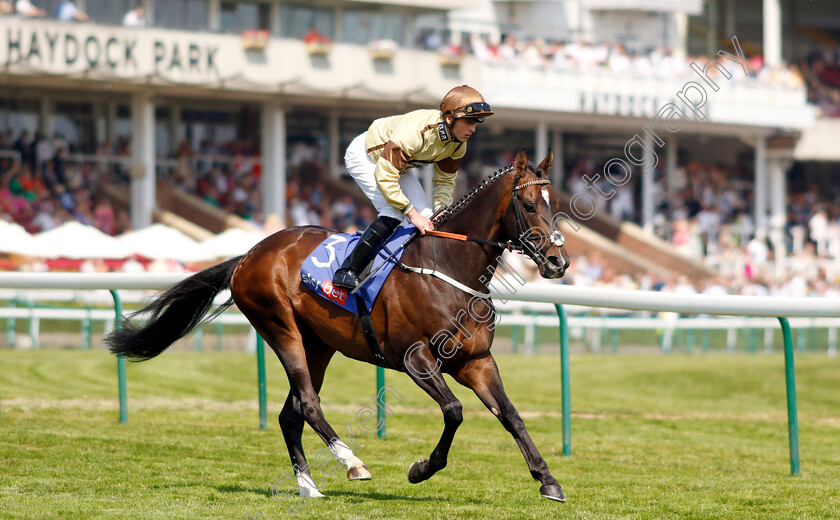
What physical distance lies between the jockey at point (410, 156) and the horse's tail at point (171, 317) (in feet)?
3.63

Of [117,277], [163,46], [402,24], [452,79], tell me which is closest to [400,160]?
[117,277]

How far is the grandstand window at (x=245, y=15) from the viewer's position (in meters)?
23.9

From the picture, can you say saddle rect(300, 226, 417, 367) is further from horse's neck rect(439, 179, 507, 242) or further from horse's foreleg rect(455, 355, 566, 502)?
horse's foreleg rect(455, 355, 566, 502)

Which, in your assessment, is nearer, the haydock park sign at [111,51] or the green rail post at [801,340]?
the green rail post at [801,340]

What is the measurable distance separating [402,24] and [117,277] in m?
19.5

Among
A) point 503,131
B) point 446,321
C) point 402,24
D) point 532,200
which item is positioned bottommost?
point 446,321

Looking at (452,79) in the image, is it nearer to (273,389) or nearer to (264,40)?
A: (264,40)

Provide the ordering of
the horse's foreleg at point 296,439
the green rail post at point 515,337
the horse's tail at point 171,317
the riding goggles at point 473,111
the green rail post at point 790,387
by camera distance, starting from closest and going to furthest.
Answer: the riding goggles at point 473,111 → the horse's foreleg at point 296,439 → the green rail post at point 790,387 → the horse's tail at point 171,317 → the green rail post at point 515,337

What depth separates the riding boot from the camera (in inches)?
209

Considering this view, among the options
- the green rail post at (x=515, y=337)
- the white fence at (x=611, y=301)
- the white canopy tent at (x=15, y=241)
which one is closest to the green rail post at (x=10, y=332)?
the white canopy tent at (x=15, y=241)

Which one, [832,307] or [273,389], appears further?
[273,389]

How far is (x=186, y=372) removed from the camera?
38.4 ft

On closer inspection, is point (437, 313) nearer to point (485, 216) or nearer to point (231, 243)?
point (485, 216)

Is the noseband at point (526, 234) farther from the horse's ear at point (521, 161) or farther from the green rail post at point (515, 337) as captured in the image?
the green rail post at point (515, 337)
